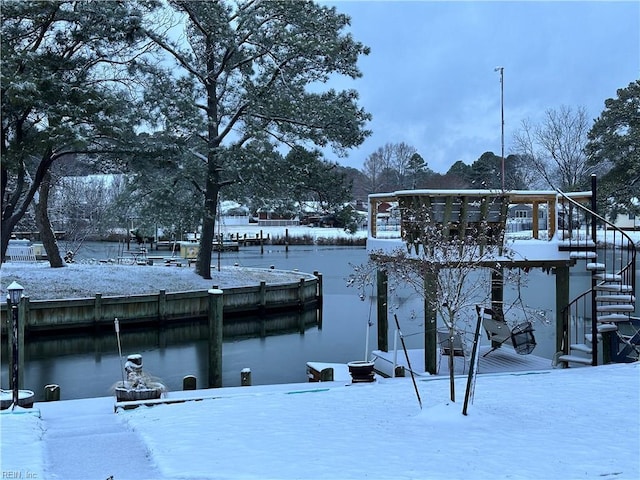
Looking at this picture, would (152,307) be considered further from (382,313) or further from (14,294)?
(14,294)

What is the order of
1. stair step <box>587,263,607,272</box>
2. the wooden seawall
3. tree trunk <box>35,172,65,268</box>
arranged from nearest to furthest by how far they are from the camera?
stair step <box>587,263,607,272</box> → the wooden seawall → tree trunk <box>35,172,65,268</box>

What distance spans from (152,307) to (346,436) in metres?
15.2

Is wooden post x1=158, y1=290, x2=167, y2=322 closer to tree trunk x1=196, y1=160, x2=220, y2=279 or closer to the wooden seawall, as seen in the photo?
the wooden seawall

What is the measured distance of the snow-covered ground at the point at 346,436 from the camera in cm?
517

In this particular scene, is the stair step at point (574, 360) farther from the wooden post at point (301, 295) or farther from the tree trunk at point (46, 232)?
the tree trunk at point (46, 232)

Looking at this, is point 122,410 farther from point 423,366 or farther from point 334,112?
point 334,112

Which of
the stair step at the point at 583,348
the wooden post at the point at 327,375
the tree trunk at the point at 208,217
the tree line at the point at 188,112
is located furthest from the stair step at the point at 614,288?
the tree trunk at the point at 208,217

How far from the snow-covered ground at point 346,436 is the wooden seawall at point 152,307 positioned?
10.6 m

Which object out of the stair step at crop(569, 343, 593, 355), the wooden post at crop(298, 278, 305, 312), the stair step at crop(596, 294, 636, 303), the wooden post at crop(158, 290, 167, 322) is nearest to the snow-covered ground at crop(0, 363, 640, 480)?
the stair step at crop(596, 294, 636, 303)

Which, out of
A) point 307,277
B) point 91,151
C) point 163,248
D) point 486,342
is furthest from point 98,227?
point 486,342

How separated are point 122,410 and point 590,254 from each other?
306 inches

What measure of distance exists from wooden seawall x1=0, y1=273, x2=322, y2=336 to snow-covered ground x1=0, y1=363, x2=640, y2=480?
10607mm

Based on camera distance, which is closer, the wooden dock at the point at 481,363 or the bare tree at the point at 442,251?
the bare tree at the point at 442,251

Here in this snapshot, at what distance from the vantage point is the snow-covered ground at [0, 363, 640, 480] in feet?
17.0
